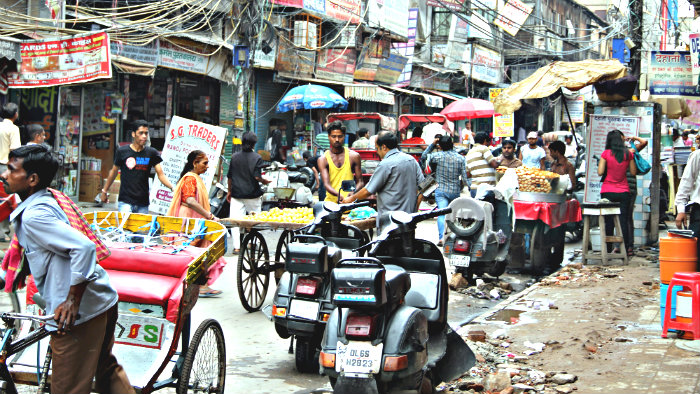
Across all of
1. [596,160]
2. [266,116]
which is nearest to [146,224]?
[596,160]

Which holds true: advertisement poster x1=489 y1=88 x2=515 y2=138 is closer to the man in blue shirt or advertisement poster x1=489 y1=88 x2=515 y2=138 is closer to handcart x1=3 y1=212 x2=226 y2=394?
the man in blue shirt

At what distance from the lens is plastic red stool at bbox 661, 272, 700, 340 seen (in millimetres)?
6379

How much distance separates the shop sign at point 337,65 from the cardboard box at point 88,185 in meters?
8.24

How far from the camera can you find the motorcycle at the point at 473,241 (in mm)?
9477

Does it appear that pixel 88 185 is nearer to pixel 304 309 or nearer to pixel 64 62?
pixel 64 62

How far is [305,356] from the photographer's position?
6.04 meters

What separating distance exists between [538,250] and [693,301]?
4475 millimetres

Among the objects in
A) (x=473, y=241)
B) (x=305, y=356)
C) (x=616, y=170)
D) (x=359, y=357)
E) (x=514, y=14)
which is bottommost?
(x=305, y=356)

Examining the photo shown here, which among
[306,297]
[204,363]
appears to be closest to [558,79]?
[306,297]

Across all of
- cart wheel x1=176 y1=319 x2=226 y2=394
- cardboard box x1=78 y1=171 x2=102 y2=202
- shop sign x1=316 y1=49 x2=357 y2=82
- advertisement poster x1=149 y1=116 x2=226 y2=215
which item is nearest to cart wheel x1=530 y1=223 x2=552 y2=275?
advertisement poster x1=149 y1=116 x2=226 y2=215

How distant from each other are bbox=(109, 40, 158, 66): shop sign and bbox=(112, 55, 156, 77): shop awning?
0.21 meters

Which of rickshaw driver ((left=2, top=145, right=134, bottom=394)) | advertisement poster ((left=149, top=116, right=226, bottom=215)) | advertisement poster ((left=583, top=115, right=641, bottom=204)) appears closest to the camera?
rickshaw driver ((left=2, top=145, right=134, bottom=394))

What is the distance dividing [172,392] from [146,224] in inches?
49.8

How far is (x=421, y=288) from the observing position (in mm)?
5516
